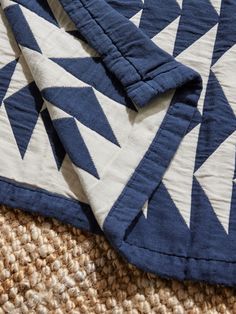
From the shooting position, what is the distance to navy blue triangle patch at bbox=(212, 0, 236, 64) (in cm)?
67

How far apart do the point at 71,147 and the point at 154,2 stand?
267 mm

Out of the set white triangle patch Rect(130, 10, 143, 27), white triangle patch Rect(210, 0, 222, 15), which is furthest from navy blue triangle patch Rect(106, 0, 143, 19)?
white triangle patch Rect(210, 0, 222, 15)

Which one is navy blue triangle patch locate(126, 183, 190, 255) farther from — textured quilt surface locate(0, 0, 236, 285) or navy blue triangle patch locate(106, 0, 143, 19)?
navy blue triangle patch locate(106, 0, 143, 19)

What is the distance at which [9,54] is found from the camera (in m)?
0.65

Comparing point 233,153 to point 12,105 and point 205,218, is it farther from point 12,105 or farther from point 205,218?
point 12,105

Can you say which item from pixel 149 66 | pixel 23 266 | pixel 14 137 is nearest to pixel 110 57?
pixel 149 66

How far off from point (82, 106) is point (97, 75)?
0.05 meters

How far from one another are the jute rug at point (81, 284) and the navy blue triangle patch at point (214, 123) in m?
0.15

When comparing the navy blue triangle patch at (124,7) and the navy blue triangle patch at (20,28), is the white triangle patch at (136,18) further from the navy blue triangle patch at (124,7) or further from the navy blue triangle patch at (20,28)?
the navy blue triangle patch at (20,28)

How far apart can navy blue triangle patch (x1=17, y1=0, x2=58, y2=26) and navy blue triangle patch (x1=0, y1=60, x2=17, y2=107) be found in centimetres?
8

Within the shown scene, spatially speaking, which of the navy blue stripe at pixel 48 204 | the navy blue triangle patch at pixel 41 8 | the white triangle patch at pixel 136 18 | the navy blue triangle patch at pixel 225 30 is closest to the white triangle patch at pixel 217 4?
the navy blue triangle patch at pixel 225 30

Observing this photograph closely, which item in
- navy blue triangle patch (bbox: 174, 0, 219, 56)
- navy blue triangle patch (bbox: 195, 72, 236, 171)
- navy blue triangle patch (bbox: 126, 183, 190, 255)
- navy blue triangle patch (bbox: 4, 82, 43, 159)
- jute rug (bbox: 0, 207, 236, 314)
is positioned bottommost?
jute rug (bbox: 0, 207, 236, 314)

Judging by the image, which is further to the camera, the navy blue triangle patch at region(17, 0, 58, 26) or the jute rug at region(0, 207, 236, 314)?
the navy blue triangle patch at region(17, 0, 58, 26)

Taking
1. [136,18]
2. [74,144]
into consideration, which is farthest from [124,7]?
[74,144]
